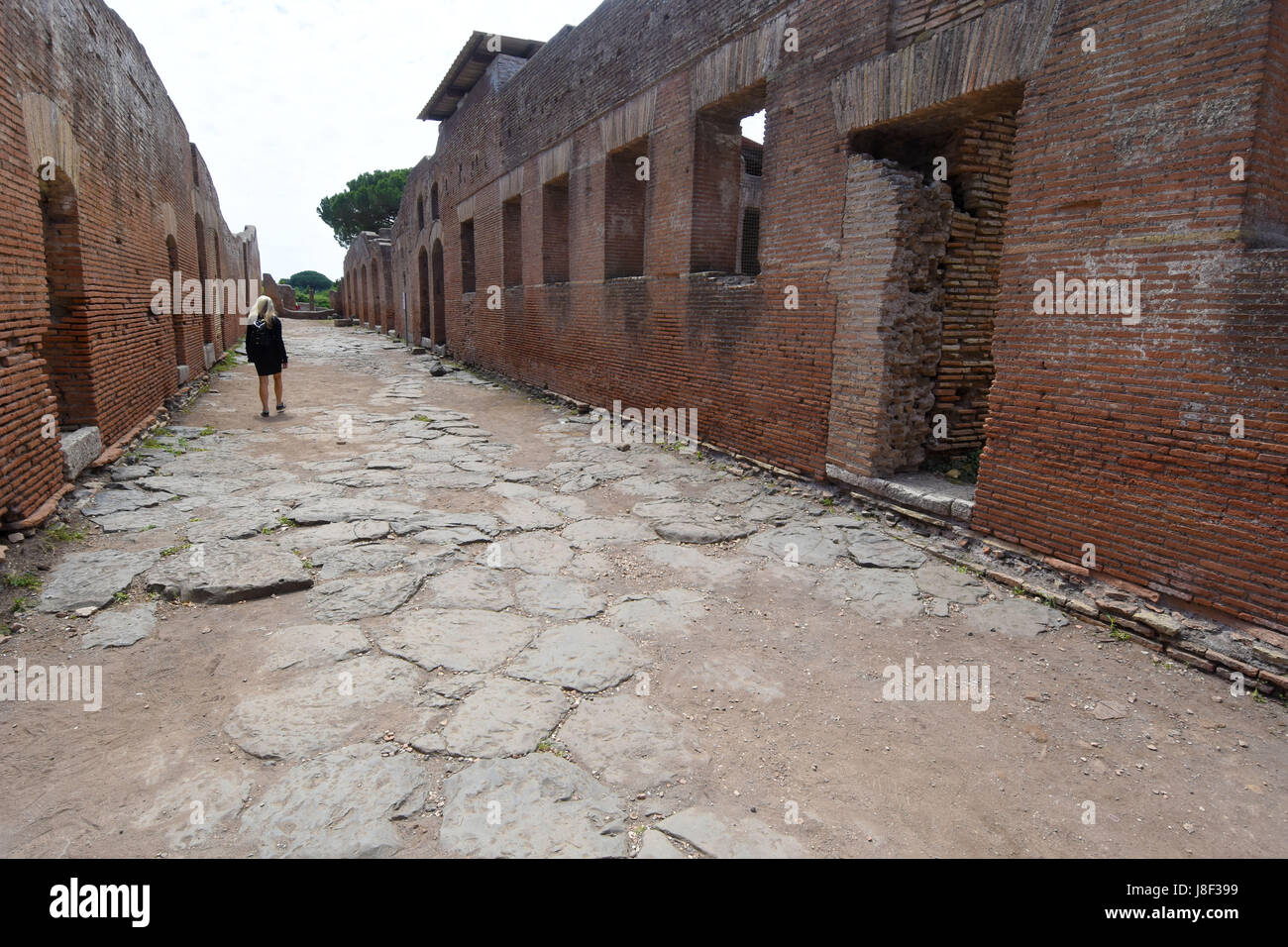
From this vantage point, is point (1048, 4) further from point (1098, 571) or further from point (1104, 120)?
point (1098, 571)

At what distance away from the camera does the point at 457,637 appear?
368 cm

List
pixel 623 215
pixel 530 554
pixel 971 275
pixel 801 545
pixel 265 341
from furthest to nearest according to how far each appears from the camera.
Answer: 1. pixel 623 215
2. pixel 265 341
3. pixel 971 275
4. pixel 801 545
5. pixel 530 554

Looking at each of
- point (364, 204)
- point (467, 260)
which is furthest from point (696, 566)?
point (364, 204)

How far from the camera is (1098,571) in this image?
4066 millimetres

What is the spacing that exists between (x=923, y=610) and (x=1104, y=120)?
2.95 metres

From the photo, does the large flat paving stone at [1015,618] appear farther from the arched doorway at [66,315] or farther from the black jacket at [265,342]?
the black jacket at [265,342]

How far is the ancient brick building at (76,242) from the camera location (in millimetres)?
4539

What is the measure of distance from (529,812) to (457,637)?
1426mm

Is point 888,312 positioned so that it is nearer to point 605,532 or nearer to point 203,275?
point 605,532

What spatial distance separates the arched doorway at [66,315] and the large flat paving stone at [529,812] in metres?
5.64

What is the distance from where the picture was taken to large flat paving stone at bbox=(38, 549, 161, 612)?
3824 millimetres

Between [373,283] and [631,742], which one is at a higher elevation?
[373,283]

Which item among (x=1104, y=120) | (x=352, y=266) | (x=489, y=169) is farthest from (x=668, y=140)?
(x=352, y=266)

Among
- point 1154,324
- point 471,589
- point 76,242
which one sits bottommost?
point 471,589
